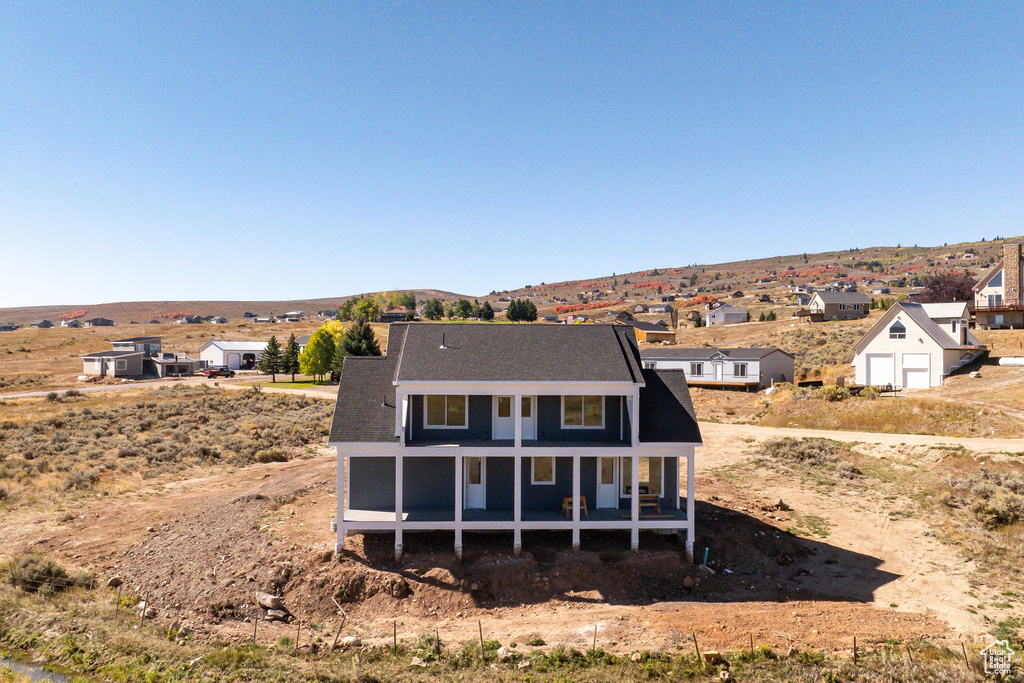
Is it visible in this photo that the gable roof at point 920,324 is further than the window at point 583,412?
Yes

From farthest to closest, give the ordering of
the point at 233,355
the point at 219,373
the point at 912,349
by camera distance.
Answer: the point at 233,355
the point at 219,373
the point at 912,349

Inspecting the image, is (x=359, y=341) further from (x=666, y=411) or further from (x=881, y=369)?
(x=881, y=369)

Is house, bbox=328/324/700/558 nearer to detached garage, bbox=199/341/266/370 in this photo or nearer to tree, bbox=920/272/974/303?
detached garage, bbox=199/341/266/370

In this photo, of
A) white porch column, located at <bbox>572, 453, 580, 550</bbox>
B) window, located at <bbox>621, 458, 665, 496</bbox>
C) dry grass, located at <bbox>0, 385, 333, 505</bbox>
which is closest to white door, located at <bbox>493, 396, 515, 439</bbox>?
white porch column, located at <bbox>572, 453, 580, 550</bbox>

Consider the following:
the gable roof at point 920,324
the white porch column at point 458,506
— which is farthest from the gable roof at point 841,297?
the white porch column at point 458,506

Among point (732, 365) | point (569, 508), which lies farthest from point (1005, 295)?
point (569, 508)

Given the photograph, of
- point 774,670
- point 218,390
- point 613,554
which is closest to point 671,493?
point 613,554

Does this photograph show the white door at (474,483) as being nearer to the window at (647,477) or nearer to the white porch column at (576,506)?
the white porch column at (576,506)
